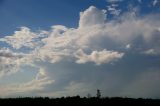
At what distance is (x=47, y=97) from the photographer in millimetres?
47594
